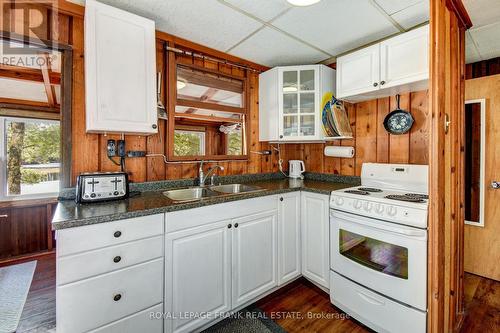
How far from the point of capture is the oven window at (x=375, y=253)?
4.82ft

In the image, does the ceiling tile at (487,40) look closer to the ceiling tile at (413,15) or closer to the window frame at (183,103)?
the ceiling tile at (413,15)

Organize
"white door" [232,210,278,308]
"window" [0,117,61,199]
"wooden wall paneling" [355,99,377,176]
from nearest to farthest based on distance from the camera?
1. "white door" [232,210,278,308]
2. "wooden wall paneling" [355,99,377,176]
3. "window" [0,117,61,199]

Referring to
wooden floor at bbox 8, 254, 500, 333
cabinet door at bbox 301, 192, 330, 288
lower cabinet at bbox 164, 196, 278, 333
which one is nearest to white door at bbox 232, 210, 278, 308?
lower cabinet at bbox 164, 196, 278, 333

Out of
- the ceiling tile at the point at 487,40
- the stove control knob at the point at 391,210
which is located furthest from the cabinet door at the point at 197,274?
the ceiling tile at the point at 487,40

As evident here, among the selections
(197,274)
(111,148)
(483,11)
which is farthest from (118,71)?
(483,11)

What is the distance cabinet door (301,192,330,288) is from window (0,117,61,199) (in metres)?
3.68

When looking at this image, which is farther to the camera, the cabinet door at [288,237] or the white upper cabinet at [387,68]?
the cabinet door at [288,237]

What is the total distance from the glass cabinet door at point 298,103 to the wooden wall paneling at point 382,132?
24.1 inches

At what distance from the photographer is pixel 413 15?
5.58ft

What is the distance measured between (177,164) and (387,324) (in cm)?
203

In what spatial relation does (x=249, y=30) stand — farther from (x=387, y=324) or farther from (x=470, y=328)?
(x=470, y=328)

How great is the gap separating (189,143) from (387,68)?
1862 millimetres

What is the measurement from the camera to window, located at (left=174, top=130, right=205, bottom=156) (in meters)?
2.20

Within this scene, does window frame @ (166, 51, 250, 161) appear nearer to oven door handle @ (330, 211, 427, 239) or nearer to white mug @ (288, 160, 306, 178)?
white mug @ (288, 160, 306, 178)
